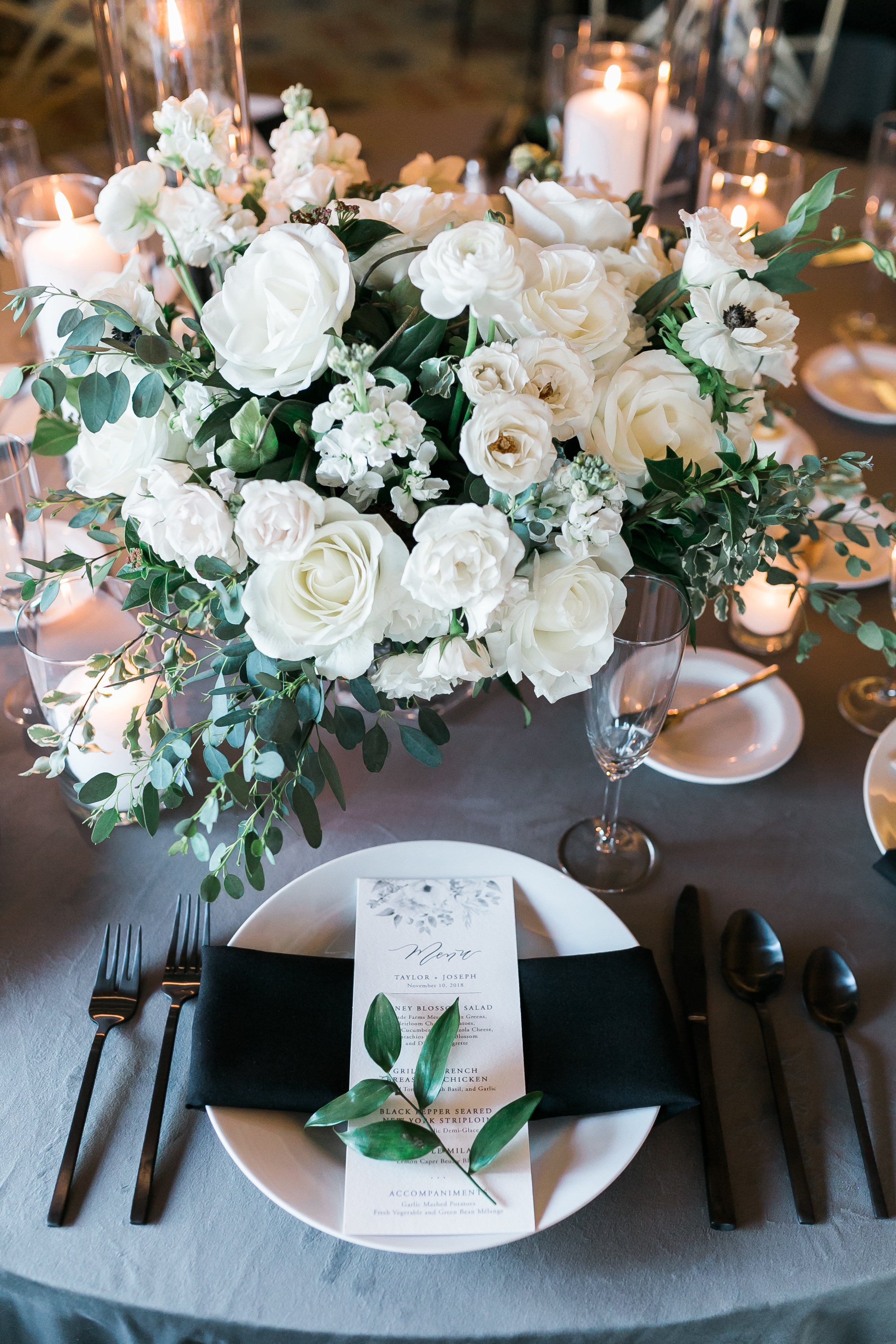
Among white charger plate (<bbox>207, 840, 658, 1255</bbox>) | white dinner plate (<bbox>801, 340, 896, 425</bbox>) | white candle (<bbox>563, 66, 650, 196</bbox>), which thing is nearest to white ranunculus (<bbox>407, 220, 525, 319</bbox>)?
white charger plate (<bbox>207, 840, 658, 1255</bbox>)

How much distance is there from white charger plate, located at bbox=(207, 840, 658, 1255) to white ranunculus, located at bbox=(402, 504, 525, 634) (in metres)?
0.32

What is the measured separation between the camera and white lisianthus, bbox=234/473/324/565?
0.62 metres

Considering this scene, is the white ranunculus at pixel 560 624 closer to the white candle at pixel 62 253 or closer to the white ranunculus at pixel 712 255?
the white ranunculus at pixel 712 255

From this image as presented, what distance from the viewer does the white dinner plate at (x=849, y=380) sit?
58.9 inches

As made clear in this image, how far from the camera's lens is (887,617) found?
1.21 m

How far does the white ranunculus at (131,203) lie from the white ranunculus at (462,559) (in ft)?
1.15

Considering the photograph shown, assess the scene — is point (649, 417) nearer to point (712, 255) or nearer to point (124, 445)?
point (712, 255)

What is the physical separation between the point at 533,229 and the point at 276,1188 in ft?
2.27

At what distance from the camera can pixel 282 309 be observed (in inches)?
25.2

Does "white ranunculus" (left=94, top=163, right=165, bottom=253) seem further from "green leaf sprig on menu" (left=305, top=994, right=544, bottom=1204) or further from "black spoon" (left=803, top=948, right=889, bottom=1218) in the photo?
"black spoon" (left=803, top=948, right=889, bottom=1218)

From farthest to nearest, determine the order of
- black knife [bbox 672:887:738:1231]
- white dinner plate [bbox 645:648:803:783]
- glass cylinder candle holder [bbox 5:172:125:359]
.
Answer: glass cylinder candle holder [bbox 5:172:125:359] < white dinner plate [bbox 645:648:803:783] < black knife [bbox 672:887:738:1231]

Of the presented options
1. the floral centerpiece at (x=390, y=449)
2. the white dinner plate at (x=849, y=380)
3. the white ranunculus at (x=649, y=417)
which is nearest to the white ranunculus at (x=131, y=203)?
the floral centerpiece at (x=390, y=449)

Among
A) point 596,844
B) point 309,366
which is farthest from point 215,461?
point 596,844

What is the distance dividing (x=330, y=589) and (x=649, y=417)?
0.25 meters
